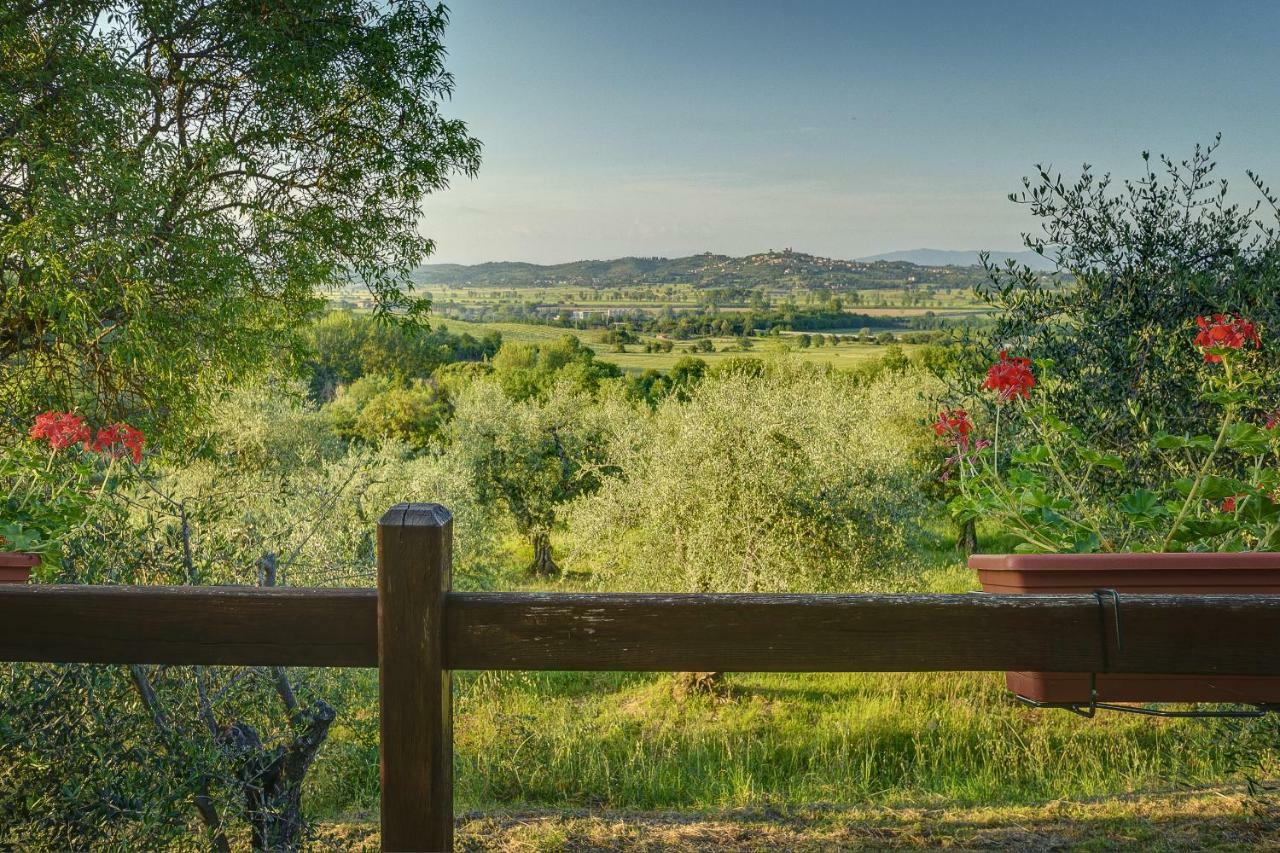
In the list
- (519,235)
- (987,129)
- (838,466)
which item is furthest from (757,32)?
(519,235)

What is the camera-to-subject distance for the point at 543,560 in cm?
1850

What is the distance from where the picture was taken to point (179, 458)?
1117cm

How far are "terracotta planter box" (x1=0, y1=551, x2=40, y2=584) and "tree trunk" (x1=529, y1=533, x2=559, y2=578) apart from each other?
16185mm

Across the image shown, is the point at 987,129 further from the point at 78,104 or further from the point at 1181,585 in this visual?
the point at 1181,585

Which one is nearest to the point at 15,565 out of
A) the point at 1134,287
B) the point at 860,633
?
the point at 860,633

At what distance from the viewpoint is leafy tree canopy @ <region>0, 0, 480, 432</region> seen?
934 centimetres

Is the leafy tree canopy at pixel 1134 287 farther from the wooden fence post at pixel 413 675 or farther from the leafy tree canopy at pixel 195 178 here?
the leafy tree canopy at pixel 195 178

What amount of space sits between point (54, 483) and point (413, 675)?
7.86ft

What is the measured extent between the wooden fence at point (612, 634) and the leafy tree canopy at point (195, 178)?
910cm

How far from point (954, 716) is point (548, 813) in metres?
5.06

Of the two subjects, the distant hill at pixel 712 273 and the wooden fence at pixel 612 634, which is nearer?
the wooden fence at pixel 612 634

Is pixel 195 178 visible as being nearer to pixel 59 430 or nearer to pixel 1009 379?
pixel 59 430

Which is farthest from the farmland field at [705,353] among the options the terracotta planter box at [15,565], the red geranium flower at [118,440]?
the terracotta planter box at [15,565]

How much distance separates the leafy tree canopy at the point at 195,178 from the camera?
9.34 metres
